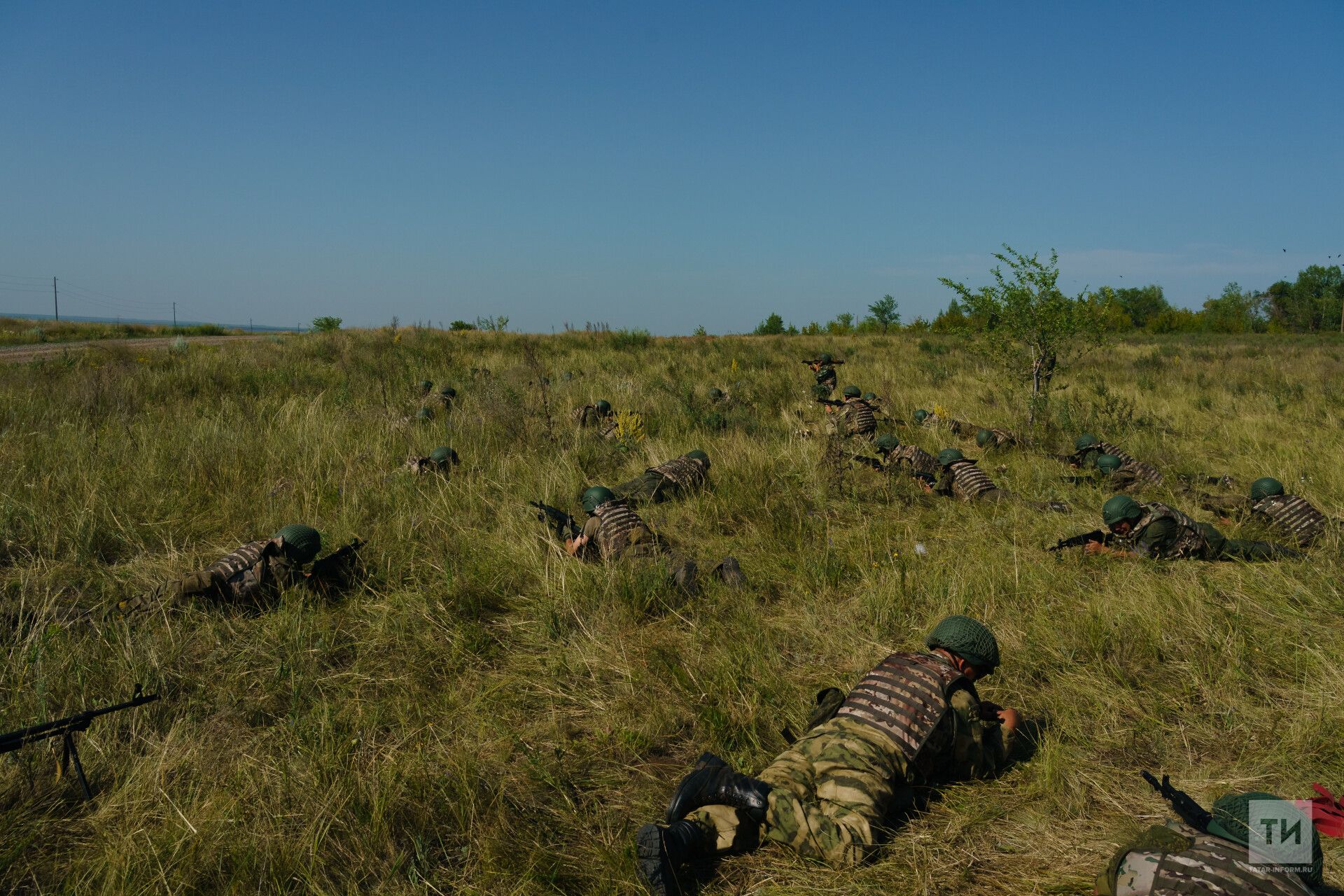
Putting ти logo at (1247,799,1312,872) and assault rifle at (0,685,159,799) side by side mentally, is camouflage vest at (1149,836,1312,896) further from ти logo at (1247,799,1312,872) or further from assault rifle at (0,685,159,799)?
assault rifle at (0,685,159,799)

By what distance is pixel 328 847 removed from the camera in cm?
231

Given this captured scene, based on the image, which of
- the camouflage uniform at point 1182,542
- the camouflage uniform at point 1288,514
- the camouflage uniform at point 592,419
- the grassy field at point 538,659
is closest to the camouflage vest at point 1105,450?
the grassy field at point 538,659

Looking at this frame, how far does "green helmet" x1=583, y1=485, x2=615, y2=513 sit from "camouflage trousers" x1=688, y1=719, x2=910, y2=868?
2.53m

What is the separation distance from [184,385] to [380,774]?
846 cm

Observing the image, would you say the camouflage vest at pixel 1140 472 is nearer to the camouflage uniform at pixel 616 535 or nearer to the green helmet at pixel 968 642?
the green helmet at pixel 968 642

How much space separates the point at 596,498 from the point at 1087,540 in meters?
3.18

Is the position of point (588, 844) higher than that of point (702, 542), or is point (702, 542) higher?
point (702, 542)

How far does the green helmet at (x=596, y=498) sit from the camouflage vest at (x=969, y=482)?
292cm

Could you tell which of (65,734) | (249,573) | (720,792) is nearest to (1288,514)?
(720,792)

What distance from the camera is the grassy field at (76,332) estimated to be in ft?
57.1

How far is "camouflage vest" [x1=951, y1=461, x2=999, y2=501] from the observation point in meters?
5.88

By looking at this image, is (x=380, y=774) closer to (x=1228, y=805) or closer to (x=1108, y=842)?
(x=1108, y=842)

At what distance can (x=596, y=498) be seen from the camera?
493 cm

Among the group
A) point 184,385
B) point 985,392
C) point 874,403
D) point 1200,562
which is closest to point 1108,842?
point 1200,562
